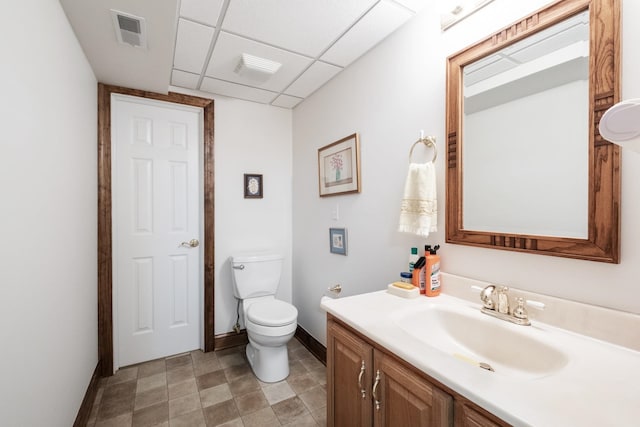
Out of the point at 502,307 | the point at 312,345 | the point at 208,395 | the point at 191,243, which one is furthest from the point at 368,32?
the point at 208,395

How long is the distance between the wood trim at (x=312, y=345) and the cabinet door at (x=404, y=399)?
1.36 m

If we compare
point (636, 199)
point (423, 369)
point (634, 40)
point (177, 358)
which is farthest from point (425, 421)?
point (177, 358)

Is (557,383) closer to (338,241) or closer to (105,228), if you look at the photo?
(338,241)

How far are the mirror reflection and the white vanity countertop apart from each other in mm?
351

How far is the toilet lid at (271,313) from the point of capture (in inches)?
77.0

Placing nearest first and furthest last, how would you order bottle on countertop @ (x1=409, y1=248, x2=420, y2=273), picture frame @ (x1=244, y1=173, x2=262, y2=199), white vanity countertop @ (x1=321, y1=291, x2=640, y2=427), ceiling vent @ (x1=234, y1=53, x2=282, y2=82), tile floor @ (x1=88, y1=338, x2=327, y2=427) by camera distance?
white vanity countertop @ (x1=321, y1=291, x2=640, y2=427) < bottle on countertop @ (x1=409, y1=248, x2=420, y2=273) < tile floor @ (x1=88, y1=338, x2=327, y2=427) < ceiling vent @ (x1=234, y1=53, x2=282, y2=82) < picture frame @ (x1=244, y1=173, x2=262, y2=199)

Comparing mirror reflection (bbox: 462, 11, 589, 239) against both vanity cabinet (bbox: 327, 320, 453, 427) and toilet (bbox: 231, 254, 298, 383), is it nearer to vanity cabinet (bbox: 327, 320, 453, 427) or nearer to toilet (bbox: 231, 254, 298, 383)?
vanity cabinet (bbox: 327, 320, 453, 427)

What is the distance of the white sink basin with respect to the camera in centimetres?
89

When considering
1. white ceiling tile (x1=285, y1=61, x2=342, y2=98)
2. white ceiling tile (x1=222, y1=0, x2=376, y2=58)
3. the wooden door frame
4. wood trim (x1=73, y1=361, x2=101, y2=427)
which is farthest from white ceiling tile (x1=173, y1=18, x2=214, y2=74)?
wood trim (x1=73, y1=361, x2=101, y2=427)

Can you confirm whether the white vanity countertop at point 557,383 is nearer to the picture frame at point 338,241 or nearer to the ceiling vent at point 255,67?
the picture frame at point 338,241

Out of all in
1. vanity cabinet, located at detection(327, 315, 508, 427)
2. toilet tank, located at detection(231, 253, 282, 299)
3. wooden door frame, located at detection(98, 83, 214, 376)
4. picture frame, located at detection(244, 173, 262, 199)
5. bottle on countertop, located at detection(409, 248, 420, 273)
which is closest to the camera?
vanity cabinet, located at detection(327, 315, 508, 427)

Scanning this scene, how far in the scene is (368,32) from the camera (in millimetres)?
1636

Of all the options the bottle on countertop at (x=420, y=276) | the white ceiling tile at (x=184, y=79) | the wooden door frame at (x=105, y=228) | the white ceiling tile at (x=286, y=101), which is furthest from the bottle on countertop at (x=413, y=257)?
the wooden door frame at (x=105, y=228)

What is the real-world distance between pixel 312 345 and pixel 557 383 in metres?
2.00
